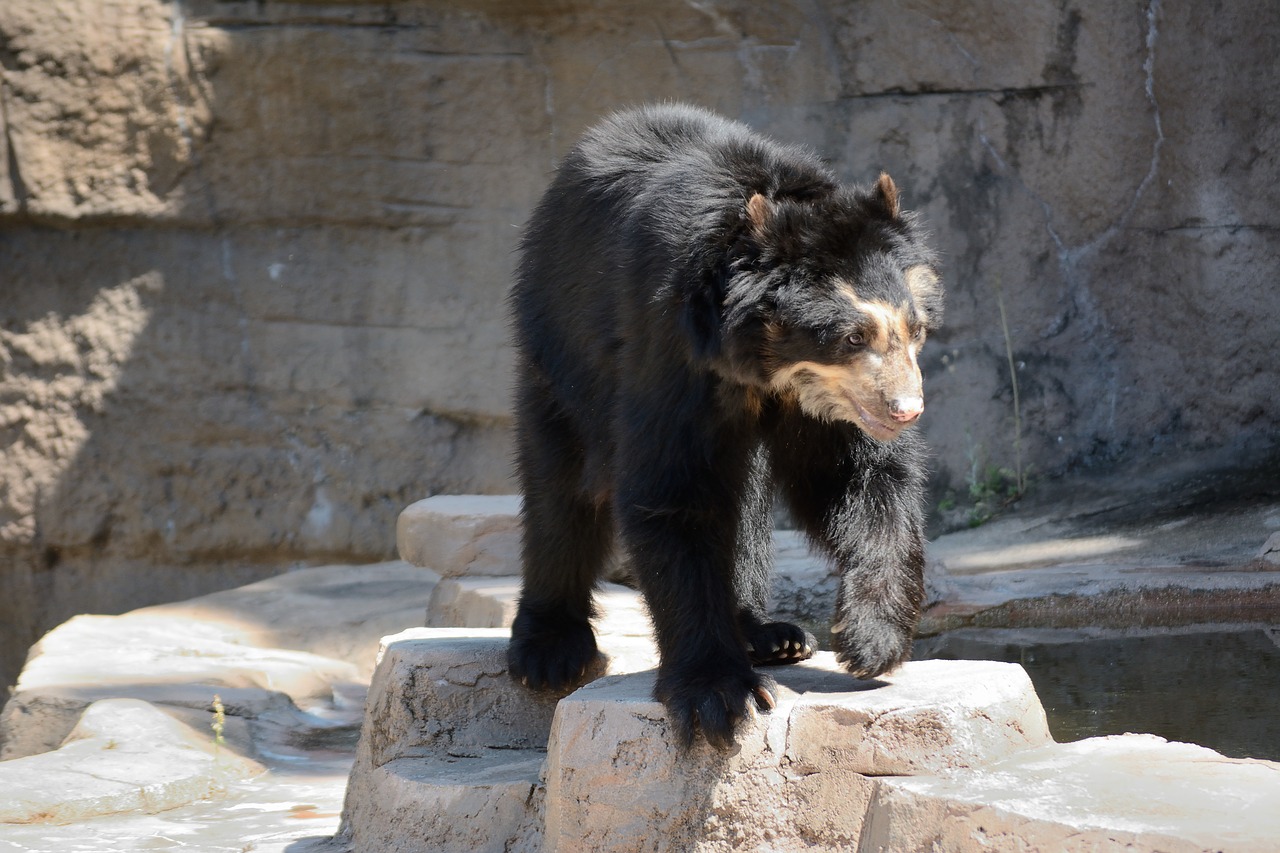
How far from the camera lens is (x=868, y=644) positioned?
2.94 m

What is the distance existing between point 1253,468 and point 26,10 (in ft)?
22.6

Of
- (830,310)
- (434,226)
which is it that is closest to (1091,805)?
(830,310)

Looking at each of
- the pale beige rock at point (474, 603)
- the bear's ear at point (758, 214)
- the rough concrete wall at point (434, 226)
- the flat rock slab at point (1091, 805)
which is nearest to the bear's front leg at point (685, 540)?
the bear's ear at point (758, 214)

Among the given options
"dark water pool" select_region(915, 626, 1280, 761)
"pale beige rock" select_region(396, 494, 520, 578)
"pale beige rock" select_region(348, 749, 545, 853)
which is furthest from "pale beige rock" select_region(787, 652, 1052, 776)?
"pale beige rock" select_region(396, 494, 520, 578)

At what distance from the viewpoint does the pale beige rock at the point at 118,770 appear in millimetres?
4145

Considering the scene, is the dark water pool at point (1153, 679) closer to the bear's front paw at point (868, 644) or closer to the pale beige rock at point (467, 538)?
the bear's front paw at point (868, 644)

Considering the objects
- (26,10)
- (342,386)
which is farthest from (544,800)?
(26,10)

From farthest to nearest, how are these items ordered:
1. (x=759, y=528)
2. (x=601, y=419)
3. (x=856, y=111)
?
(x=856, y=111) < (x=759, y=528) < (x=601, y=419)

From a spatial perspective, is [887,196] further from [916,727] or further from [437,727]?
[437,727]

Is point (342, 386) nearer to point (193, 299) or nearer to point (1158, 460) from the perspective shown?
point (193, 299)

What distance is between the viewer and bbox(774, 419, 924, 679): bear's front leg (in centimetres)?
296

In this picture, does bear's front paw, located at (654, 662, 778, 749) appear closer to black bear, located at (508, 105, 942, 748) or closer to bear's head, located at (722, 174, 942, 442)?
black bear, located at (508, 105, 942, 748)

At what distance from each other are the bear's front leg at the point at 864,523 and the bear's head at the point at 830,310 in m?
0.21

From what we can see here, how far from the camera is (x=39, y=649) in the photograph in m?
6.10
